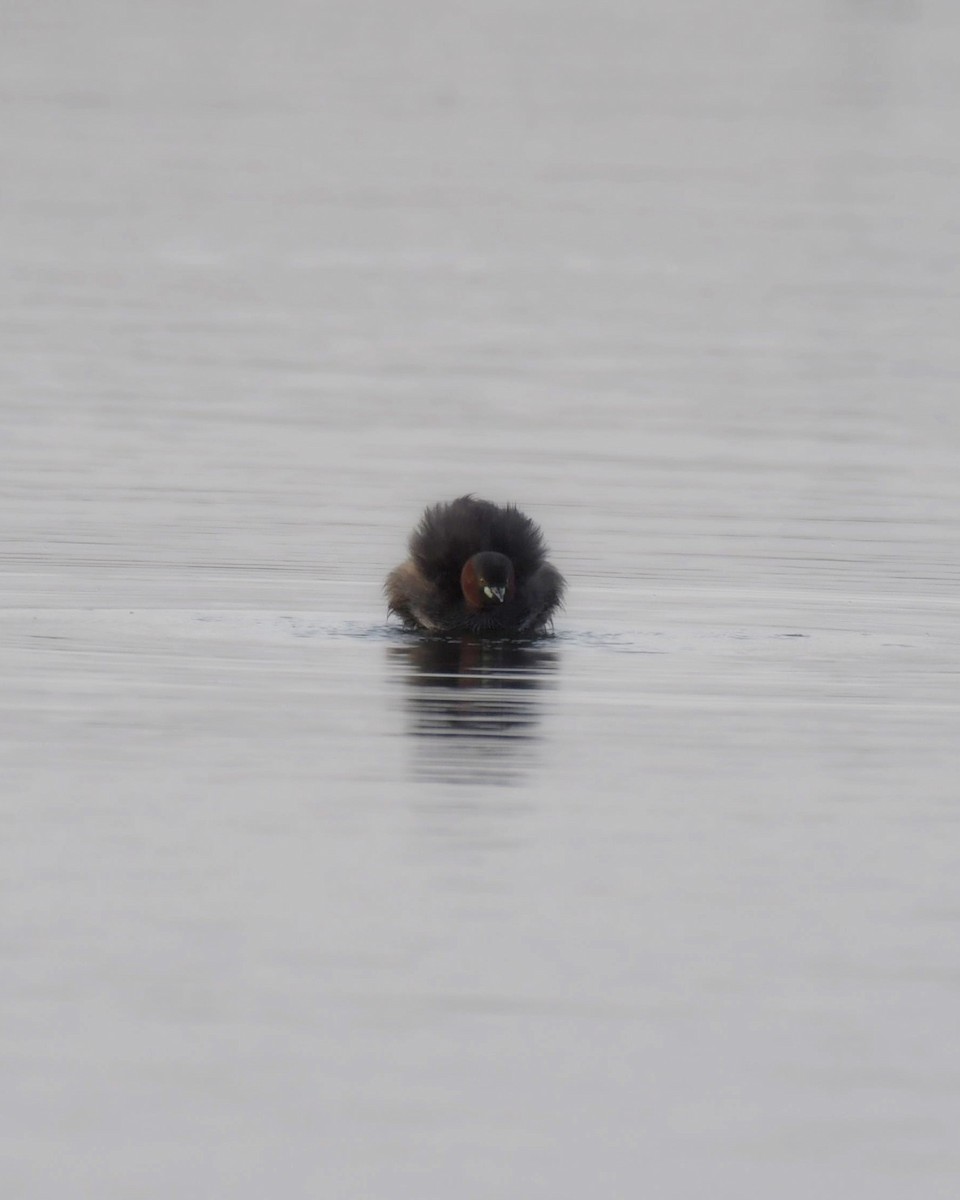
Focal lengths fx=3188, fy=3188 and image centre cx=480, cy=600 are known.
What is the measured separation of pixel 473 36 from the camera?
327 feet

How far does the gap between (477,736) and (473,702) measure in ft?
3.43

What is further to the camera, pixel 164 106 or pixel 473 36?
pixel 473 36

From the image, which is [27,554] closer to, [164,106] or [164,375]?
[164,375]

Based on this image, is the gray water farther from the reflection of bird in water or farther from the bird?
the bird

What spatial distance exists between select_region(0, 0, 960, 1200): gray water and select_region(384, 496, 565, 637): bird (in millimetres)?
262

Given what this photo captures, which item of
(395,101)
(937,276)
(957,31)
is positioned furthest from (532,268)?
(957,31)

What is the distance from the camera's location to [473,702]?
46.5ft

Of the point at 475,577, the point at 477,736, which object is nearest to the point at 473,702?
the point at 477,736

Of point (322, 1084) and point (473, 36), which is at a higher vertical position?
point (473, 36)

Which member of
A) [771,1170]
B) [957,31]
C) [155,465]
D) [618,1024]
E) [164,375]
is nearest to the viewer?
[771,1170]

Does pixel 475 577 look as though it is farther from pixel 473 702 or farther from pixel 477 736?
pixel 477 736

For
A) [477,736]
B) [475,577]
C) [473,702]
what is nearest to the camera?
[477,736]

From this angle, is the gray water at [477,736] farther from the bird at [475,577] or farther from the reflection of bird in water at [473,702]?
the bird at [475,577]

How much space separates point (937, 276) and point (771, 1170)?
30.6 m
